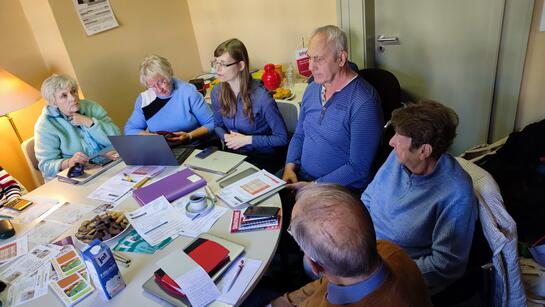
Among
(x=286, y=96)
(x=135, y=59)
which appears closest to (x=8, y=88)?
(x=135, y=59)

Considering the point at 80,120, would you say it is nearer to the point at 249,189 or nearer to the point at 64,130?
the point at 64,130

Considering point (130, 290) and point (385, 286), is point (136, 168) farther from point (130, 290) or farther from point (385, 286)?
point (385, 286)

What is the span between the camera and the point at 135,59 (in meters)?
3.06

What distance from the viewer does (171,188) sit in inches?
63.8

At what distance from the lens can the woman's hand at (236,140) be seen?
209 cm

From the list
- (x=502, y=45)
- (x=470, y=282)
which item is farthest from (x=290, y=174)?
(x=502, y=45)

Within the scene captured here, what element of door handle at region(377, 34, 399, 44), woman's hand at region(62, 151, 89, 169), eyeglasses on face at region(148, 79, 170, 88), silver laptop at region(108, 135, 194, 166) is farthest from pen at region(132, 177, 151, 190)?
door handle at region(377, 34, 399, 44)

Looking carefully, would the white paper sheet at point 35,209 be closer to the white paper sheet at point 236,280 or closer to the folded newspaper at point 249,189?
the folded newspaper at point 249,189

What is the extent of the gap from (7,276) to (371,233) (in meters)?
1.26

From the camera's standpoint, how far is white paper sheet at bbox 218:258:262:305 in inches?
42.0

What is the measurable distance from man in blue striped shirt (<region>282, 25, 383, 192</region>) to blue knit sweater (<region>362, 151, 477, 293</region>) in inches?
12.9

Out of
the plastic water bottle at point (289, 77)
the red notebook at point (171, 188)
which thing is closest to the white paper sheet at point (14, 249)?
the red notebook at point (171, 188)

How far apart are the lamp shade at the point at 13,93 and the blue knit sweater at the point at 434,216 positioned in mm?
2324

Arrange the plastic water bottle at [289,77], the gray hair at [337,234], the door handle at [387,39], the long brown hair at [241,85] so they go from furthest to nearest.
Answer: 1. the plastic water bottle at [289,77]
2. the door handle at [387,39]
3. the long brown hair at [241,85]
4. the gray hair at [337,234]
